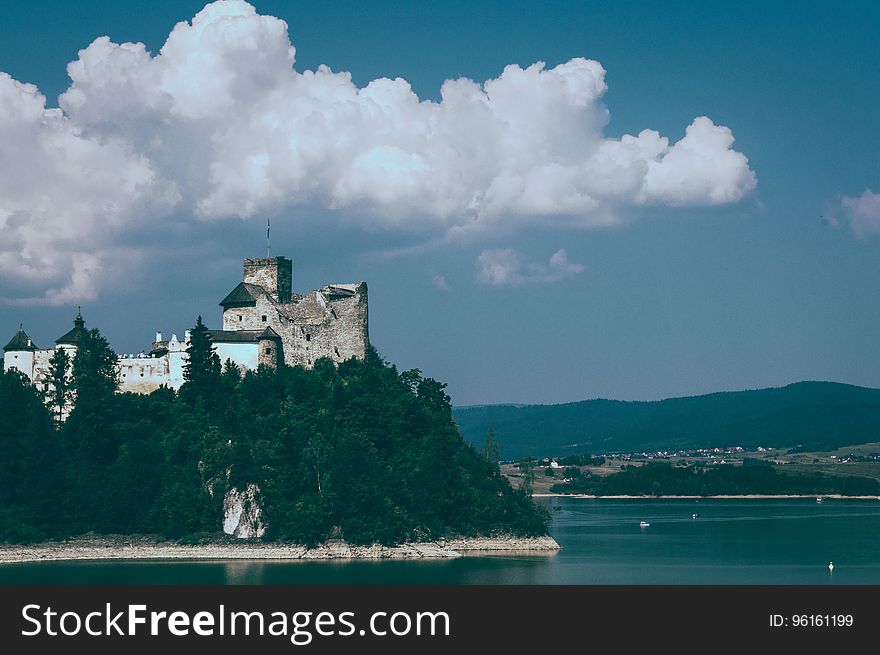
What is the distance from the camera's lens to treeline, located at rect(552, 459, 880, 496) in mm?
161750

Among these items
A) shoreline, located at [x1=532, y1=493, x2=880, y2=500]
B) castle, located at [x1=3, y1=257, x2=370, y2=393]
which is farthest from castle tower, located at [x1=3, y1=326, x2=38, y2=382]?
shoreline, located at [x1=532, y1=493, x2=880, y2=500]

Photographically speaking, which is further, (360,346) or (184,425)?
(360,346)

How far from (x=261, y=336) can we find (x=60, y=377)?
11064 mm

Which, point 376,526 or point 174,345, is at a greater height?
point 174,345

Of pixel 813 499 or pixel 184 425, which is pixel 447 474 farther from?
pixel 813 499

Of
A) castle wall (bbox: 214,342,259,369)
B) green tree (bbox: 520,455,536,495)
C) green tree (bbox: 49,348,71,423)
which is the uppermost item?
castle wall (bbox: 214,342,259,369)

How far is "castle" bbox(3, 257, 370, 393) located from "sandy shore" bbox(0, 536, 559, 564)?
29.8ft

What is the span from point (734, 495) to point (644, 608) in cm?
13092

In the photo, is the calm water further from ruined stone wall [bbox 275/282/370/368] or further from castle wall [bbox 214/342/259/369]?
ruined stone wall [bbox 275/282/370/368]

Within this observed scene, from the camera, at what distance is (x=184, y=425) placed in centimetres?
7062

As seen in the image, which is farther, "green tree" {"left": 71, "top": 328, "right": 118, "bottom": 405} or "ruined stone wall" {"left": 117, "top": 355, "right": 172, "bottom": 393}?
"ruined stone wall" {"left": 117, "top": 355, "right": 172, "bottom": 393}

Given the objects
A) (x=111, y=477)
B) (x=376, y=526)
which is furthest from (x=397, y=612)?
(x=111, y=477)

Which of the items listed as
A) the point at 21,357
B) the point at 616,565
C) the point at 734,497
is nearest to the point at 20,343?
the point at 21,357

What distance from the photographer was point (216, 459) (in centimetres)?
6969
